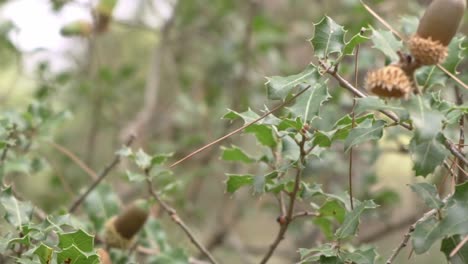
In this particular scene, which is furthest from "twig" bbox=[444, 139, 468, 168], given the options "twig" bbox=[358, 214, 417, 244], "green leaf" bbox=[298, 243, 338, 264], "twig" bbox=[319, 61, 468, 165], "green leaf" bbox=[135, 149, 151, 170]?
"twig" bbox=[358, 214, 417, 244]

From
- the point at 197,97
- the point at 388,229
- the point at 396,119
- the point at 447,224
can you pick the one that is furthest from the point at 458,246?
the point at 197,97

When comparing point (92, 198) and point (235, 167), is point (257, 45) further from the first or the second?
point (92, 198)

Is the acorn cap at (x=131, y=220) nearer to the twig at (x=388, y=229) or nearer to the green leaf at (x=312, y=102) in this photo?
the green leaf at (x=312, y=102)

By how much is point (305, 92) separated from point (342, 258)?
0.25m

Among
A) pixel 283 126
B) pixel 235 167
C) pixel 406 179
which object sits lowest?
pixel 406 179

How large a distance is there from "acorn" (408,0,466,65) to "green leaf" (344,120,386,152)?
0.11 metres

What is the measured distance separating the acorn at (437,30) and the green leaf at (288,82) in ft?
0.45

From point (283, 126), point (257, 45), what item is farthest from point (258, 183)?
point (257, 45)

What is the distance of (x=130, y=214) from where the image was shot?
57.1 inches

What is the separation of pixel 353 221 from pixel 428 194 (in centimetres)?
12

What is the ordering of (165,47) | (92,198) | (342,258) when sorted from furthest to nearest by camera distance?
(165,47) → (92,198) → (342,258)

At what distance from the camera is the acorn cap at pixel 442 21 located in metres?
1.02

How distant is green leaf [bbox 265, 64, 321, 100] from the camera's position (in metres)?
1.03

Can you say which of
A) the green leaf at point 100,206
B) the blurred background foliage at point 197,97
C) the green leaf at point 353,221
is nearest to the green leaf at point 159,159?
the green leaf at point 100,206
